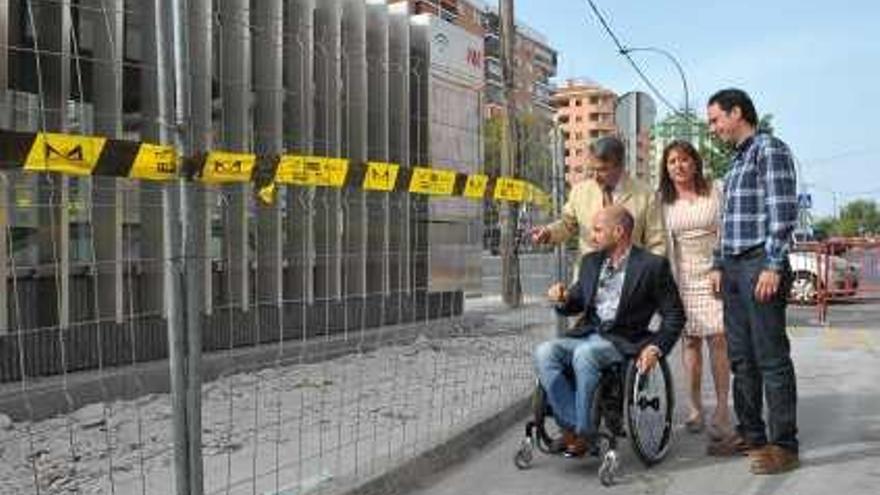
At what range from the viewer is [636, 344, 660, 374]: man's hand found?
6289 millimetres

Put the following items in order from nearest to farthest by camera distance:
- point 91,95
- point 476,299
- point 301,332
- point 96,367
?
1. point 96,367
2. point 91,95
3. point 301,332
4. point 476,299

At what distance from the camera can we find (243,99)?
34.2 feet

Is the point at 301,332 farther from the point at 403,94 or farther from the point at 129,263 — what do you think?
the point at 403,94

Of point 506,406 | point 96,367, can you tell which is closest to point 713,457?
point 506,406

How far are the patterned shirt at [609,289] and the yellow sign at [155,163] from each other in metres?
2.71

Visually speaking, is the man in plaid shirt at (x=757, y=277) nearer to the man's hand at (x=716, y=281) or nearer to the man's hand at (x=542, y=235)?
the man's hand at (x=716, y=281)

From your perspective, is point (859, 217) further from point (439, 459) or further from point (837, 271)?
point (439, 459)

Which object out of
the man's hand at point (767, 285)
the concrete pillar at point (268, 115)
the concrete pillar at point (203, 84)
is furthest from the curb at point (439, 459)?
the concrete pillar at point (268, 115)

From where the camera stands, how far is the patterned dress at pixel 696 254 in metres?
7.30

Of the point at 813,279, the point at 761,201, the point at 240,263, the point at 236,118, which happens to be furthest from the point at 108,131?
the point at 813,279

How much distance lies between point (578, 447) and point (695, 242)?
1635mm

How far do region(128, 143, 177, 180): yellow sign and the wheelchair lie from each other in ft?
8.34

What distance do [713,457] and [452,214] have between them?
549 cm

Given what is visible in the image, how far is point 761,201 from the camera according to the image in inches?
255
